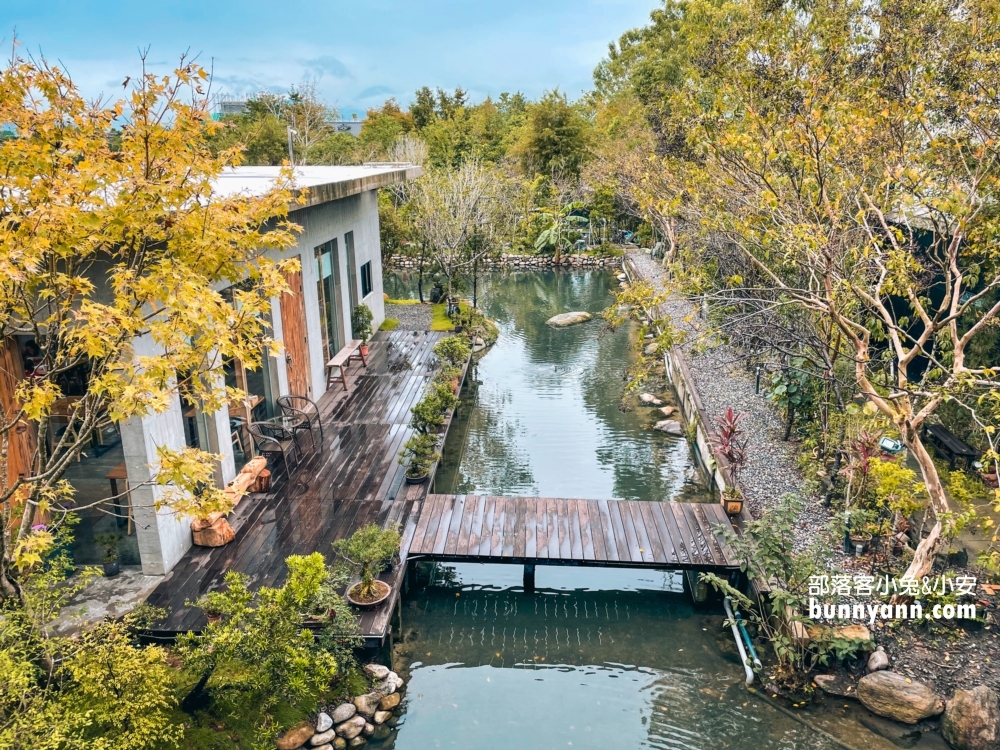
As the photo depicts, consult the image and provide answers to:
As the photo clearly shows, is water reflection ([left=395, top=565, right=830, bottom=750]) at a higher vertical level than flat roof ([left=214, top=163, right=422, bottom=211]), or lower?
lower

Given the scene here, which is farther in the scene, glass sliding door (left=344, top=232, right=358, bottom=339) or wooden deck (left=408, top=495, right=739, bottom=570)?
glass sliding door (left=344, top=232, right=358, bottom=339)

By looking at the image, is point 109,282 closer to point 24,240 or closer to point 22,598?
point 24,240

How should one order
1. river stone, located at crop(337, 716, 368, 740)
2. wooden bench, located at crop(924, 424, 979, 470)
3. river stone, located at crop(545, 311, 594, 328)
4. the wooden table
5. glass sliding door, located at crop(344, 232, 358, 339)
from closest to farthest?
1. river stone, located at crop(337, 716, 368, 740)
2. the wooden table
3. wooden bench, located at crop(924, 424, 979, 470)
4. glass sliding door, located at crop(344, 232, 358, 339)
5. river stone, located at crop(545, 311, 594, 328)

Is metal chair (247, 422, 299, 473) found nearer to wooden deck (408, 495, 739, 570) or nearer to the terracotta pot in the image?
wooden deck (408, 495, 739, 570)

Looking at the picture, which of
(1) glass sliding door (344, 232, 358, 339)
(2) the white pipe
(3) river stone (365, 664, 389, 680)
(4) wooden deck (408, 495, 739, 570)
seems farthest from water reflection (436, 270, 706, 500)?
(3) river stone (365, 664, 389, 680)

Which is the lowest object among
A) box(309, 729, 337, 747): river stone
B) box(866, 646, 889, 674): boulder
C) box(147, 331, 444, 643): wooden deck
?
box(309, 729, 337, 747): river stone

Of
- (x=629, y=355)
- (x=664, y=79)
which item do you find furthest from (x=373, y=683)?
(x=664, y=79)

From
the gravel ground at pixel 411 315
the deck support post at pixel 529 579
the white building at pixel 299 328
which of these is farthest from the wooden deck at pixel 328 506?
the gravel ground at pixel 411 315

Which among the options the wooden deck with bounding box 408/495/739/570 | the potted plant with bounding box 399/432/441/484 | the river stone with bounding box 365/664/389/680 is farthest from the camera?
the potted plant with bounding box 399/432/441/484
